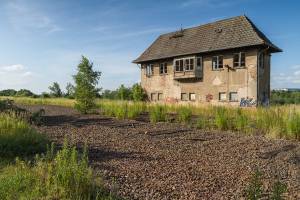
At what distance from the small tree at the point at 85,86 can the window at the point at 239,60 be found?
12337 millimetres

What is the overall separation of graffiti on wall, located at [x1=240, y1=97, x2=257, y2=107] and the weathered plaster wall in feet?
0.81

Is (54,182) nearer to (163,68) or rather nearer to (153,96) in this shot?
(163,68)

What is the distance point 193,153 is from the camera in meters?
7.60

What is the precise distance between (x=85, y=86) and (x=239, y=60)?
1319 centimetres

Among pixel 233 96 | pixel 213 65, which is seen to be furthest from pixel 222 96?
pixel 213 65

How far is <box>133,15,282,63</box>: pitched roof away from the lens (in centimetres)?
2617

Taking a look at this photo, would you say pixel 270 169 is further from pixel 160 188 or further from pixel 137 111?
pixel 137 111

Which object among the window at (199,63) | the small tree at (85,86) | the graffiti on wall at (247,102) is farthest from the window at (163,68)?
the small tree at (85,86)

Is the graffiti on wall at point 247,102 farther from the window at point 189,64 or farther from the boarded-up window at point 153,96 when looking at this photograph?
the boarded-up window at point 153,96

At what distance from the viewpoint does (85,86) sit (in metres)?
19.6

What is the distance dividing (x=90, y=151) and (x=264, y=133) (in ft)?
19.1

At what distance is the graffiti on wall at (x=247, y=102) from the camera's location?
25.0 meters

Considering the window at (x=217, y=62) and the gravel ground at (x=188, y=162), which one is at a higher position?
the window at (x=217, y=62)

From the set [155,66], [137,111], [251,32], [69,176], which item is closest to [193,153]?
[69,176]
